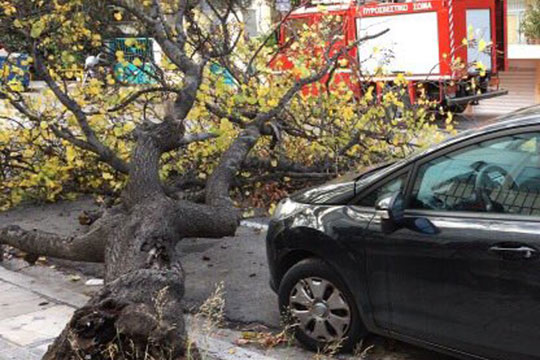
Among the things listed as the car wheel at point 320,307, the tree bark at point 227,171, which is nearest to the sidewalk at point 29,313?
the tree bark at point 227,171

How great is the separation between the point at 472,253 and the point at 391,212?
0.52 metres

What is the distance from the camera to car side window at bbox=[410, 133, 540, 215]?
11.4 ft

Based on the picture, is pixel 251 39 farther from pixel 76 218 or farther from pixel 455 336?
pixel 455 336

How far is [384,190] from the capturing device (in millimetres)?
4129

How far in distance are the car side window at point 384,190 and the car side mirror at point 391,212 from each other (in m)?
0.11

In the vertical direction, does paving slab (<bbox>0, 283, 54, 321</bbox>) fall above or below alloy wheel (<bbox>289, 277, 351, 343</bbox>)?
below

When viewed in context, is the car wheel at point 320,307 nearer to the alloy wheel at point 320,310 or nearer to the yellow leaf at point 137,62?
the alloy wheel at point 320,310

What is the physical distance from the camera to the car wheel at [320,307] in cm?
425

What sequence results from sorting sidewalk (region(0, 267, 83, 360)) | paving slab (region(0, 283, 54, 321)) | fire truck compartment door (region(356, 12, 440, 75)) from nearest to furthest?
sidewalk (region(0, 267, 83, 360)) → paving slab (region(0, 283, 54, 321)) → fire truck compartment door (region(356, 12, 440, 75))

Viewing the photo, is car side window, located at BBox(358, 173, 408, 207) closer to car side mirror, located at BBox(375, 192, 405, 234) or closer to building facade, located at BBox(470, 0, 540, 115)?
car side mirror, located at BBox(375, 192, 405, 234)

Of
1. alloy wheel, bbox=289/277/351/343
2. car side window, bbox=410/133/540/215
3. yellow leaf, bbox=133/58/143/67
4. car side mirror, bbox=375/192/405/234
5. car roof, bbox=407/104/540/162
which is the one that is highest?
yellow leaf, bbox=133/58/143/67

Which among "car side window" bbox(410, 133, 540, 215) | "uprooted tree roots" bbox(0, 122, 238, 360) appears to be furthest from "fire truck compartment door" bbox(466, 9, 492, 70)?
"car side window" bbox(410, 133, 540, 215)

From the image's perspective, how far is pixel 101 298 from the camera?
12.7ft

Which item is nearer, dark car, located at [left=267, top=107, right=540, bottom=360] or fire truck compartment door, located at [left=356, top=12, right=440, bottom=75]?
dark car, located at [left=267, top=107, right=540, bottom=360]
